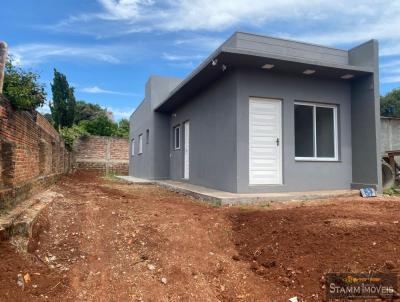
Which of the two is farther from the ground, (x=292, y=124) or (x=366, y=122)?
(x=366, y=122)

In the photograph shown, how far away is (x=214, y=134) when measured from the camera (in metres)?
8.86

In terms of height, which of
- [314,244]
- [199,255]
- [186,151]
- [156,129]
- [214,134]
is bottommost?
[199,255]

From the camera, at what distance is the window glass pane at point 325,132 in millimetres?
8477

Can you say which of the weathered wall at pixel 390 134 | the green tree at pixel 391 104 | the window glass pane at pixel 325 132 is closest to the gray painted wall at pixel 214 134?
the window glass pane at pixel 325 132

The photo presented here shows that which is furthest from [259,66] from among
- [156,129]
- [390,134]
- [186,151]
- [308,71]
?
[390,134]

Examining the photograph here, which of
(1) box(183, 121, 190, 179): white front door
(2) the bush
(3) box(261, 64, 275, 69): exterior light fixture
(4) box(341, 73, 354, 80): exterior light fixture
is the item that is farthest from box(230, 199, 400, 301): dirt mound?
(2) the bush

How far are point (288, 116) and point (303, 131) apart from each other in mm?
672

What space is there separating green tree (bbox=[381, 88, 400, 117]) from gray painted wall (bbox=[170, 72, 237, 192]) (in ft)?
103

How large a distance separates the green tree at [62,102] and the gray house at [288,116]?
56.3 feet

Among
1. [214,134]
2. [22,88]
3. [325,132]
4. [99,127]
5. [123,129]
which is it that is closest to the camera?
[22,88]

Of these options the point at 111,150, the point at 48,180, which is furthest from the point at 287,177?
the point at 111,150

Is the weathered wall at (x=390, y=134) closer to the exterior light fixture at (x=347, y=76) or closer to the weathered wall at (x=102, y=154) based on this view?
the exterior light fixture at (x=347, y=76)

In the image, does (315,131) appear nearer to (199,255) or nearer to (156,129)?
(199,255)
